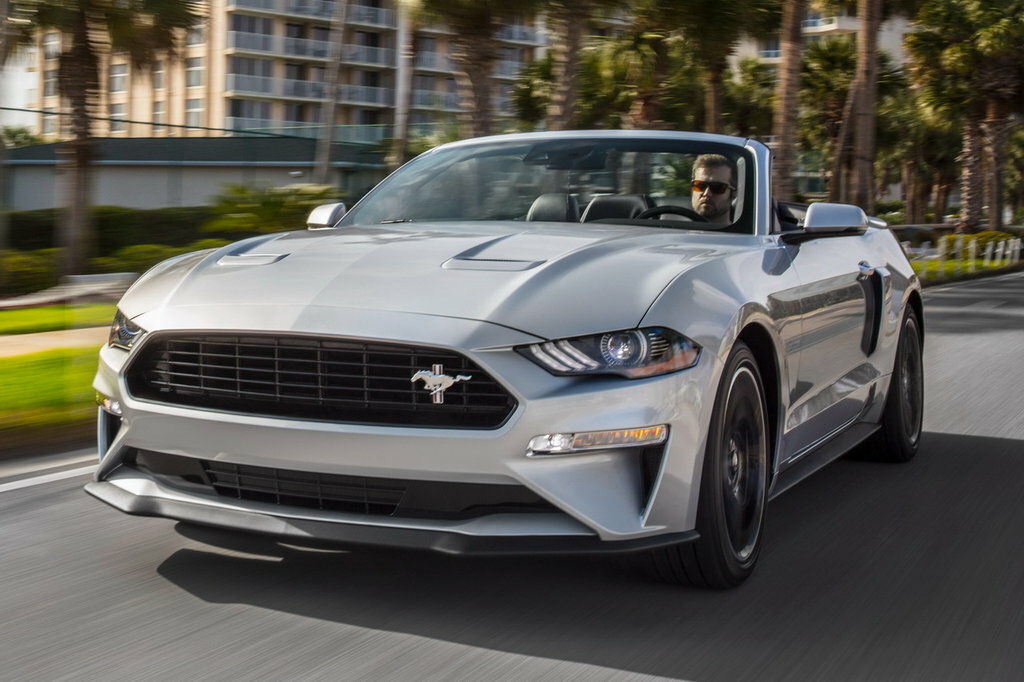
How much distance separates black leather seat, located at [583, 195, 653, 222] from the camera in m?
5.24

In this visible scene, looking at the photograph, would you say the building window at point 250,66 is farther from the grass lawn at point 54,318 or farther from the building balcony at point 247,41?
the grass lawn at point 54,318

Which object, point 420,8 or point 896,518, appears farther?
point 420,8

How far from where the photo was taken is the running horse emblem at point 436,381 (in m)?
3.72

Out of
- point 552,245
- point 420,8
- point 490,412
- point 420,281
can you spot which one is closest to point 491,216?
point 552,245

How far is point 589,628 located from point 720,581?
529 millimetres

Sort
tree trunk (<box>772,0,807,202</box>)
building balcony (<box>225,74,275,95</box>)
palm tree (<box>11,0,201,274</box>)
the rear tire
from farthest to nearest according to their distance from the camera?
building balcony (<box>225,74,275,95</box>) < tree trunk (<box>772,0,807,202</box>) < palm tree (<box>11,0,201,274</box>) < the rear tire

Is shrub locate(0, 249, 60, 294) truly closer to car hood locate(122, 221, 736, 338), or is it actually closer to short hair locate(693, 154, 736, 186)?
short hair locate(693, 154, 736, 186)

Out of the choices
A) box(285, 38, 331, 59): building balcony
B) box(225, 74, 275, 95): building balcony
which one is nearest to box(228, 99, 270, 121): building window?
box(225, 74, 275, 95): building balcony

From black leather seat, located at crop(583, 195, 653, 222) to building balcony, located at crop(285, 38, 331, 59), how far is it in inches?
2760

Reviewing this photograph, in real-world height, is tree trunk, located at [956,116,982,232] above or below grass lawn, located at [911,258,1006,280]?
above

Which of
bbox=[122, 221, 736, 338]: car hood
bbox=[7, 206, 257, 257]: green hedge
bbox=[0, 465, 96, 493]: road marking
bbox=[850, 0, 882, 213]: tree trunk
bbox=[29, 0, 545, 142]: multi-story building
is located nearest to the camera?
bbox=[122, 221, 736, 338]: car hood

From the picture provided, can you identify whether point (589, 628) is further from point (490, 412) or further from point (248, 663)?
point (248, 663)

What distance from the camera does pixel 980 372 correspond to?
10508mm

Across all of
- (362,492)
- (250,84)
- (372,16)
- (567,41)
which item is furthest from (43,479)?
(372,16)
